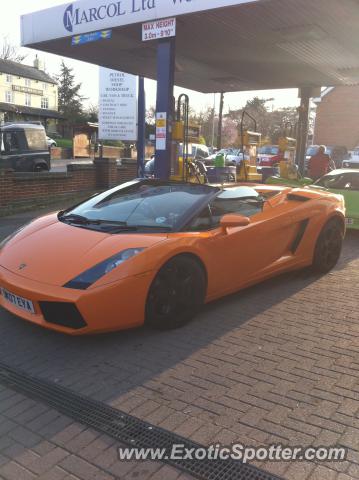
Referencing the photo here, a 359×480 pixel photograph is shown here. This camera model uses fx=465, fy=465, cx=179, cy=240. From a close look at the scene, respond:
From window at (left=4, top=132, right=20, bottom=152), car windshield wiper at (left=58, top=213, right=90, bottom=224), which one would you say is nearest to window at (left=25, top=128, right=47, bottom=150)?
window at (left=4, top=132, right=20, bottom=152)

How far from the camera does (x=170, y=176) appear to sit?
10.2 metres

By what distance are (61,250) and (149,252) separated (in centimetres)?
74

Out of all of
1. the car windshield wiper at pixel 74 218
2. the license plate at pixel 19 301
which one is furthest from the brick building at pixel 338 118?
the license plate at pixel 19 301

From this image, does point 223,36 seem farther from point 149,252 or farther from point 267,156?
point 267,156

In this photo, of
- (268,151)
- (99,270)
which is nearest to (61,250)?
(99,270)

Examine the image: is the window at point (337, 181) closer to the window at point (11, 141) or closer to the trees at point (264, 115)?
the window at point (11, 141)

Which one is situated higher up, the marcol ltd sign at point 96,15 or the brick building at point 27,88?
the brick building at point 27,88

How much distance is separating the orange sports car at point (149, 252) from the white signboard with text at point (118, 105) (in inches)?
405

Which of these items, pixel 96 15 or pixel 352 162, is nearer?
pixel 96 15

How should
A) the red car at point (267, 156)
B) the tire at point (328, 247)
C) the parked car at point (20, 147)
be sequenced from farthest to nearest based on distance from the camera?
the red car at point (267, 156), the parked car at point (20, 147), the tire at point (328, 247)

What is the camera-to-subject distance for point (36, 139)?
16266 mm

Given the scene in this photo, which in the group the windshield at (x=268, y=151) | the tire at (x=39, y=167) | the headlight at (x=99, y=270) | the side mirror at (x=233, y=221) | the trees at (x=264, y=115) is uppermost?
the trees at (x=264, y=115)

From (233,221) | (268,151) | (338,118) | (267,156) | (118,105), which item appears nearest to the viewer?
(233,221)

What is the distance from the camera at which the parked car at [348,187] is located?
8109mm
